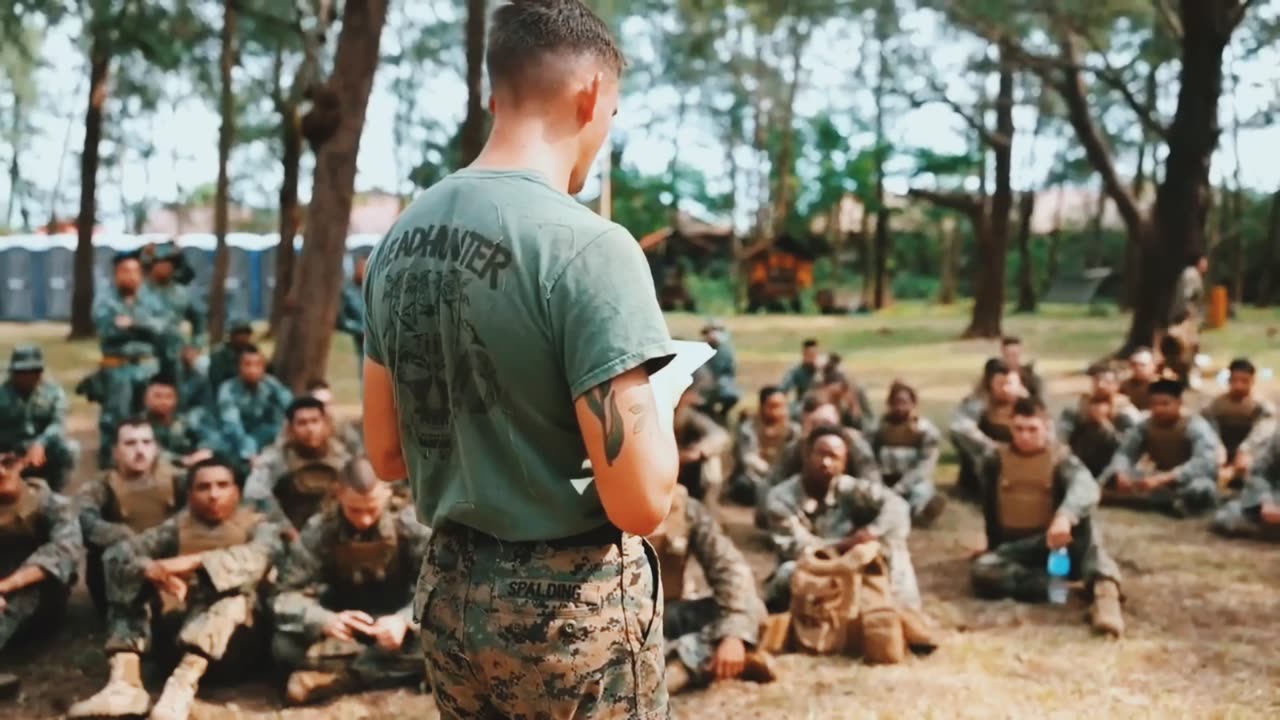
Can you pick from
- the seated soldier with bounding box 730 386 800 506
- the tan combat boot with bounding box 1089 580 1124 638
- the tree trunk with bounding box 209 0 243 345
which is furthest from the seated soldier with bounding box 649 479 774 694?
the tree trunk with bounding box 209 0 243 345

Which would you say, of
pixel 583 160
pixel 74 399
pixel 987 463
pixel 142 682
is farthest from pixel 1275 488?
pixel 74 399

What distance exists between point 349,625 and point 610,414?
3.31m

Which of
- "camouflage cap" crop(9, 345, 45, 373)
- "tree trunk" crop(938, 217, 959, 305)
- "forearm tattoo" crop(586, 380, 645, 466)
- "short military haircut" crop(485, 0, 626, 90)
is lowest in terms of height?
"camouflage cap" crop(9, 345, 45, 373)

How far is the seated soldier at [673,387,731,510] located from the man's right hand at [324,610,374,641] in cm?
317

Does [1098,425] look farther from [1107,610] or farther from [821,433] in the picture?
[821,433]

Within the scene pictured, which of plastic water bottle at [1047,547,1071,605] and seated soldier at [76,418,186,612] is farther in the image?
plastic water bottle at [1047,547,1071,605]

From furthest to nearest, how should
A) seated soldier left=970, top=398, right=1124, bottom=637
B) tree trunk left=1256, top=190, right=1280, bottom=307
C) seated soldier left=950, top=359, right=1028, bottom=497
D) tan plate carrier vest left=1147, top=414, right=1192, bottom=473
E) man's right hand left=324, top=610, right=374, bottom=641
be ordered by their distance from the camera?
tree trunk left=1256, top=190, right=1280, bottom=307
seated soldier left=950, top=359, right=1028, bottom=497
tan plate carrier vest left=1147, top=414, right=1192, bottom=473
seated soldier left=970, top=398, right=1124, bottom=637
man's right hand left=324, top=610, right=374, bottom=641

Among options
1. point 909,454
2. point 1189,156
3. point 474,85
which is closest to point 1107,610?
point 909,454

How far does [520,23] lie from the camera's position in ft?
4.96

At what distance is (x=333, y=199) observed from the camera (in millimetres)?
8062

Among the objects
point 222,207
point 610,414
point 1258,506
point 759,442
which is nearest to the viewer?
point 610,414

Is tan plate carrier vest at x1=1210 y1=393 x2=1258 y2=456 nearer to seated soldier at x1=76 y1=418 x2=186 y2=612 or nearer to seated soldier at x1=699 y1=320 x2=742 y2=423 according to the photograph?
seated soldier at x1=699 y1=320 x2=742 y2=423

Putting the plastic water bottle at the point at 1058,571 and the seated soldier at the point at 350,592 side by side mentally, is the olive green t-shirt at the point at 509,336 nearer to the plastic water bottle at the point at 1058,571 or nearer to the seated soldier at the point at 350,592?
the seated soldier at the point at 350,592

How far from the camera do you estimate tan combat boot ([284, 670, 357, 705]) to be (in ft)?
14.9
